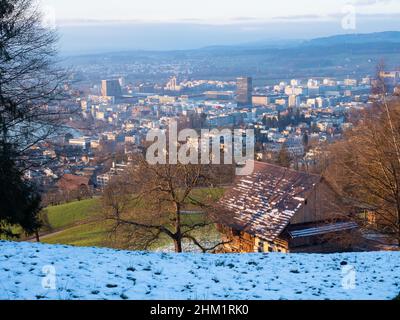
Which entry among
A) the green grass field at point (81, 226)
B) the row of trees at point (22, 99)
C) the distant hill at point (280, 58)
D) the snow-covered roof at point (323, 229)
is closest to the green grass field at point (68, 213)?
the green grass field at point (81, 226)

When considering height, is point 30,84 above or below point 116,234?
above

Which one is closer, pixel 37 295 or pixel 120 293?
pixel 37 295

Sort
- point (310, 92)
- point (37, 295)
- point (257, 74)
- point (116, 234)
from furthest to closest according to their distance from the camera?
point (257, 74) < point (310, 92) < point (116, 234) < point (37, 295)

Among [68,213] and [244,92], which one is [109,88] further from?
[68,213]

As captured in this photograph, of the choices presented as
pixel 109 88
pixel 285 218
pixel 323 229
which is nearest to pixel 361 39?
pixel 109 88

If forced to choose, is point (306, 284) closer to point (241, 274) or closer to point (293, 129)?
point (241, 274)

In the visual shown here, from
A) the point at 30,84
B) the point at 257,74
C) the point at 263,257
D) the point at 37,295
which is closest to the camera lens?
the point at 37,295

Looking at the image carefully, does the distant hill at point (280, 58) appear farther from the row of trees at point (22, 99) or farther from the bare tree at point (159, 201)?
the bare tree at point (159, 201)

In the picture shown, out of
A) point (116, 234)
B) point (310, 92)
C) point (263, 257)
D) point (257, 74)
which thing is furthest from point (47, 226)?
point (257, 74)

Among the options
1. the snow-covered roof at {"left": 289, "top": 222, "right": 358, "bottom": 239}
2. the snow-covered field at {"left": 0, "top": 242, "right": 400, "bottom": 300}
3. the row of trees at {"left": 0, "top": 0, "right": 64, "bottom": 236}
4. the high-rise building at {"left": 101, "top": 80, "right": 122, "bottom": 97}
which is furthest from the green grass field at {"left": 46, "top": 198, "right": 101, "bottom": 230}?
the high-rise building at {"left": 101, "top": 80, "right": 122, "bottom": 97}
